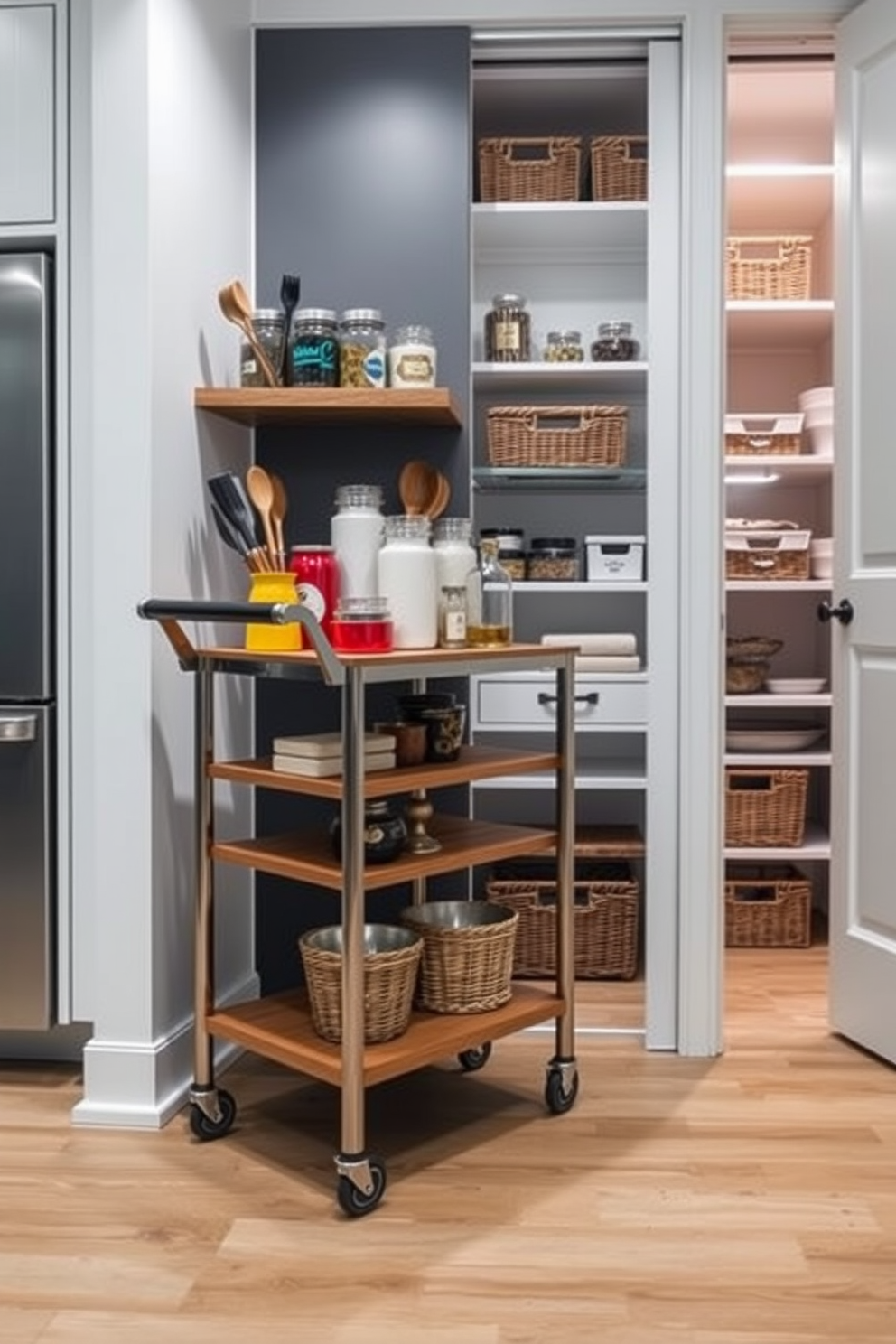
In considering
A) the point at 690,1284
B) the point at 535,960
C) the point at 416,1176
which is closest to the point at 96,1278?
the point at 416,1176

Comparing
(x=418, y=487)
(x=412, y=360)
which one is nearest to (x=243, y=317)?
(x=412, y=360)

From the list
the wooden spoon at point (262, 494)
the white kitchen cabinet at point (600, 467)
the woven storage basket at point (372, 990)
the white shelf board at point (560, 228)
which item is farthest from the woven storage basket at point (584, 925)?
the white shelf board at point (560, 228)

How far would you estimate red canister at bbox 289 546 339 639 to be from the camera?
7.01 ft

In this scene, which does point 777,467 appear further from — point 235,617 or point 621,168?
point 235,617

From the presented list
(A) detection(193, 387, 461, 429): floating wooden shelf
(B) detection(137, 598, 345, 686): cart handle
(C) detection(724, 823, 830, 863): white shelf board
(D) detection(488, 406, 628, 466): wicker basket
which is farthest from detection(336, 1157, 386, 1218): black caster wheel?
(C) detection(724, 823, 830, 863): white shelf board

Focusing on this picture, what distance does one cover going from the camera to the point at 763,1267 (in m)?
1.72

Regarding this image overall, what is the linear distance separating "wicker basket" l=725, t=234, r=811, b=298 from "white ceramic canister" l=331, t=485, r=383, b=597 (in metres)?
1.81

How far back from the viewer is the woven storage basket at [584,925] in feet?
9.89

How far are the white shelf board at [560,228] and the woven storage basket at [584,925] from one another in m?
1.65

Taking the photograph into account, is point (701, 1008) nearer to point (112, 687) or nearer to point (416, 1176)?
point (416, 1176)

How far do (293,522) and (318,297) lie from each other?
19.8 inches

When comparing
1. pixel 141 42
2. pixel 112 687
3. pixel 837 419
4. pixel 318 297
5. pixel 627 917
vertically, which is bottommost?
pixel 627 917

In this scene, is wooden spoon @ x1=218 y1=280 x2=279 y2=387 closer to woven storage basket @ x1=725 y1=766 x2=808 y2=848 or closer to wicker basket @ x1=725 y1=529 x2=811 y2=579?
wicker basket @ x1=725 y1=529 x2=811 y2=579

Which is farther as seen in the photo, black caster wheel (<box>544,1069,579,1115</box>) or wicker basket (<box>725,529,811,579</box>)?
wicker basket (<box>725,529,811,579</box>)
